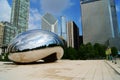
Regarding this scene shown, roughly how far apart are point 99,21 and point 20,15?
289ft

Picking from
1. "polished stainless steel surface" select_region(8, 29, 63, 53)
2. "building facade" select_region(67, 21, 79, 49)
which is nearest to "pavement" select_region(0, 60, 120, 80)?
"polished stainless steel surface" select_region(8, 29, 63, 53)

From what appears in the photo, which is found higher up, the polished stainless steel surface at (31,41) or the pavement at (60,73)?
the polished stainless steel surface at (31,41)

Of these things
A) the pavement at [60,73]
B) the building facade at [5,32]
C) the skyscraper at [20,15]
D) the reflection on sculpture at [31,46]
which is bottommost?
the pavement at [60,73]

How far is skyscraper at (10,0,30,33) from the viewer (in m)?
159

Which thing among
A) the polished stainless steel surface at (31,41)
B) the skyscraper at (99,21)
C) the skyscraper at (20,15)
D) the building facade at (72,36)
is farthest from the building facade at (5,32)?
the polished stainless steel surface at (31,41)

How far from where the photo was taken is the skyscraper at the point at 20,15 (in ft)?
521

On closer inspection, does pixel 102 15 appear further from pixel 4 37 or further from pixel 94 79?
pixel 94 79

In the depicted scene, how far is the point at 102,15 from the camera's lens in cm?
12900

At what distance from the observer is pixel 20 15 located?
163750 millimetres

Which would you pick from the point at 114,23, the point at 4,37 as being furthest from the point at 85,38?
the point at 4,37

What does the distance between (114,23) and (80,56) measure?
82978mm

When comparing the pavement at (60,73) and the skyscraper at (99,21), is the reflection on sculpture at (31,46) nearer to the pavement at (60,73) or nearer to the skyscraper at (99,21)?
the pavement at (60,73)

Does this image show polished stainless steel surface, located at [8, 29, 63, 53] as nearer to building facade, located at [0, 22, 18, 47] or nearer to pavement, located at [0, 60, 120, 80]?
pavement, located at [0, 60, 120, 80]

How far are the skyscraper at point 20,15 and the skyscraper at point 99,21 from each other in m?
68.8
